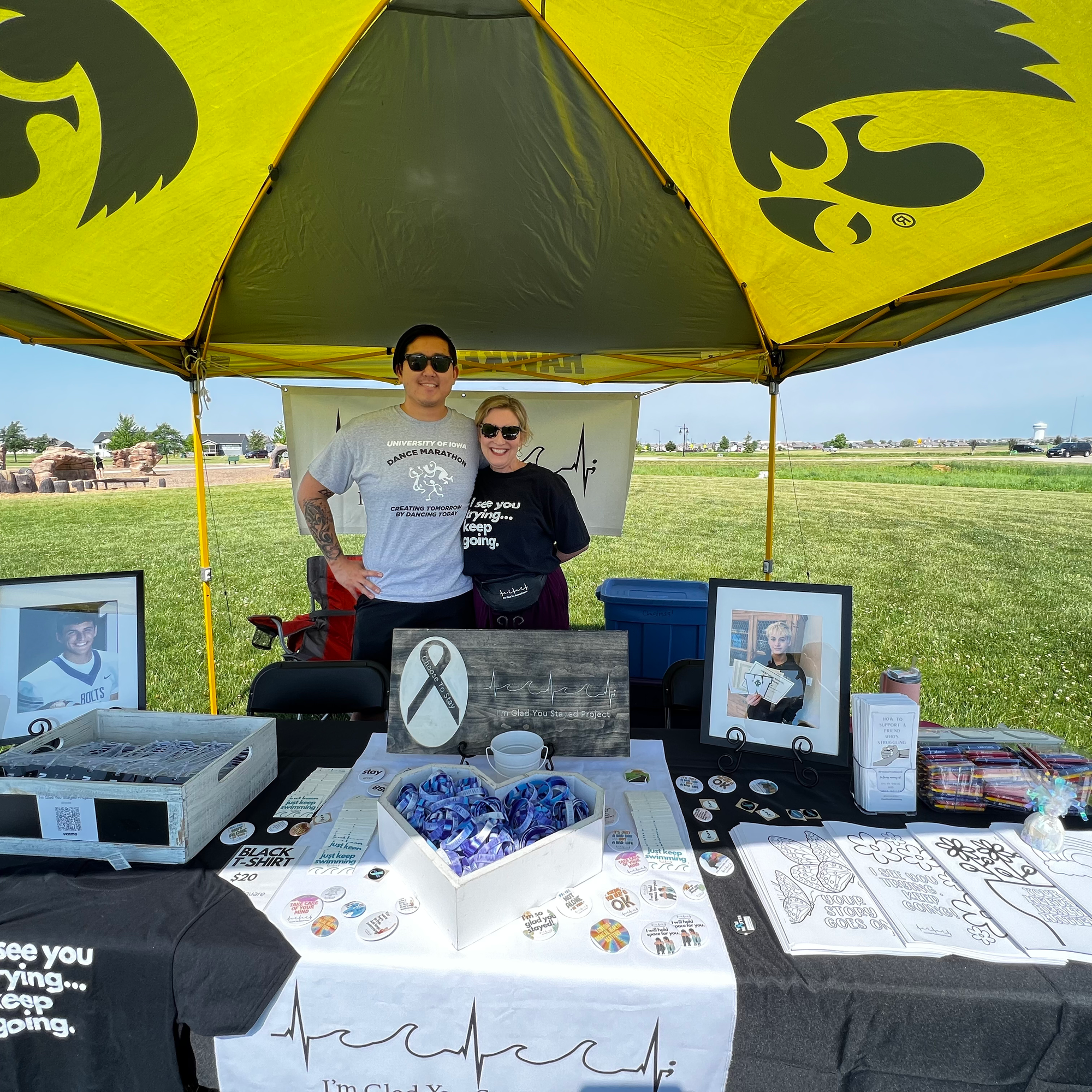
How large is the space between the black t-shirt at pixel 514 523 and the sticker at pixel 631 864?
1.16 m

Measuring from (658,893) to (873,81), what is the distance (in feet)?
5.58

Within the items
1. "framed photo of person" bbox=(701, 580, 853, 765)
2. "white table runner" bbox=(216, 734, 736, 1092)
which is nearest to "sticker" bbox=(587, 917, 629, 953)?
"white table runner" bbox=(216, 734, 736, 1092)

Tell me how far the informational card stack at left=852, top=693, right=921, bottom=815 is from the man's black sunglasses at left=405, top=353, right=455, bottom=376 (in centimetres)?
156

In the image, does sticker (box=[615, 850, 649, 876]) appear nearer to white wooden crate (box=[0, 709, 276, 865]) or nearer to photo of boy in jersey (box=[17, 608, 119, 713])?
white wooden crate (box=[0, 709, 276, 865])

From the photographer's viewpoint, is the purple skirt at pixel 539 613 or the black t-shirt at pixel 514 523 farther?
the purple skirt at pixel 539 613

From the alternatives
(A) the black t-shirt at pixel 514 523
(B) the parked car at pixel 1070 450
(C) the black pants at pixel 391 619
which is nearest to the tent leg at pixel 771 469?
(A) the black t-shirt at pixel 514 523

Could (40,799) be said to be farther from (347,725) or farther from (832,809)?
(832,809)

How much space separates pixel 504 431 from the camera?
205 centimetres

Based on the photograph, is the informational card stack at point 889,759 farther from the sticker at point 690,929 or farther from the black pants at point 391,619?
the black pants at point 391,619

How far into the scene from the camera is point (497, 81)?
161 centimetres

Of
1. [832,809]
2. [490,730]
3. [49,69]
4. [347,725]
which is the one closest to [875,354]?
[832,809]

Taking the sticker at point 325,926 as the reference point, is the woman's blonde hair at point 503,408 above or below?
above

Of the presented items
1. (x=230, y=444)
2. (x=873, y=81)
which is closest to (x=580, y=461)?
(x=873, y=81)

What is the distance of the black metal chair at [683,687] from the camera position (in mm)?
1851
